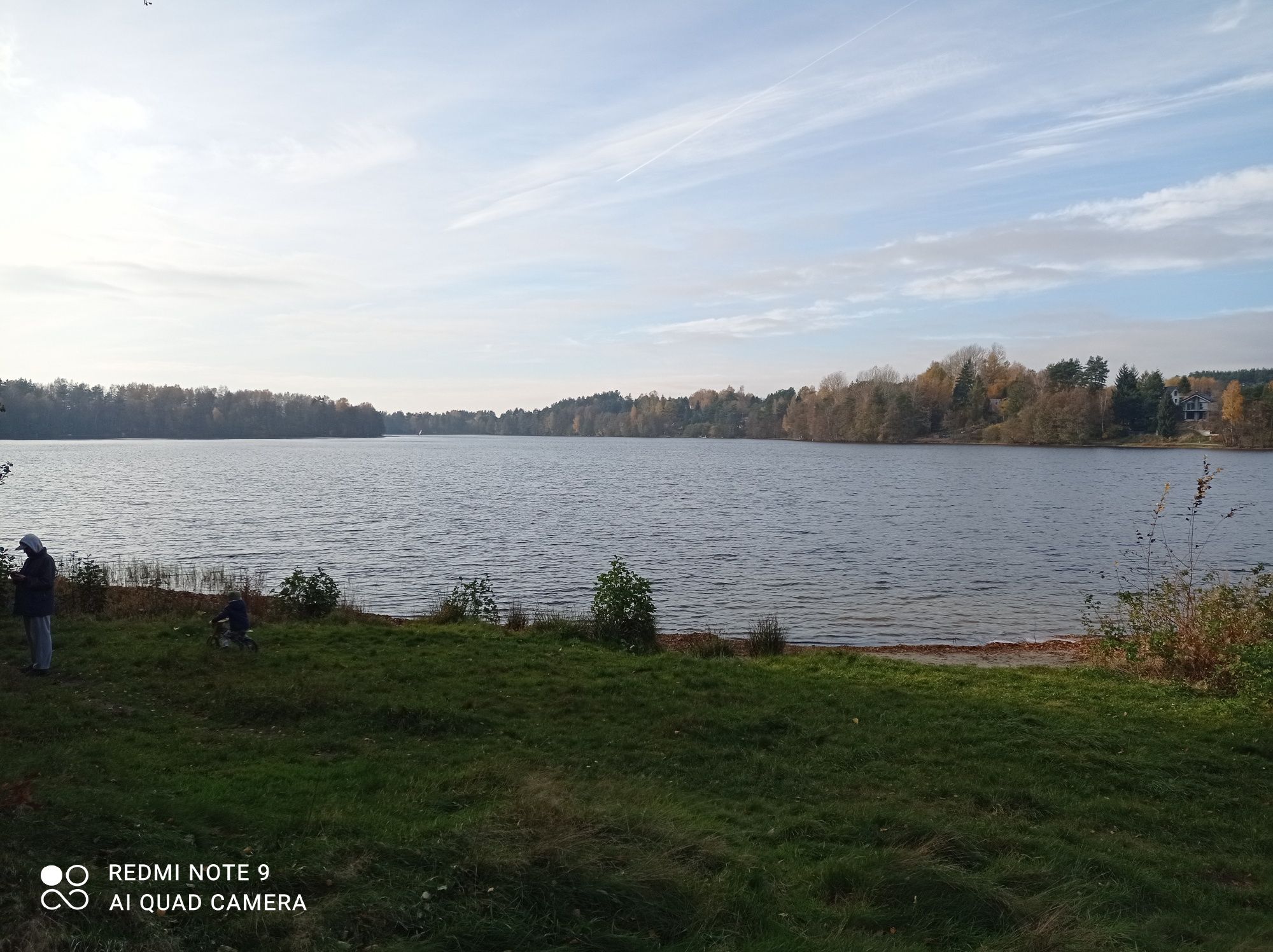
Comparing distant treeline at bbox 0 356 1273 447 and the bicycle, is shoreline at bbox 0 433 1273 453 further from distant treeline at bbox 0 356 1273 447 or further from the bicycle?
the bicycle

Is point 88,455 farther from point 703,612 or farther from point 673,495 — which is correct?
point 703,612

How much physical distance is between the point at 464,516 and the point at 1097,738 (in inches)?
1537

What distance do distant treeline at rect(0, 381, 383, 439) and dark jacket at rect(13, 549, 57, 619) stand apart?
154582 mm

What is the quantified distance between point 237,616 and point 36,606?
8.57 feet

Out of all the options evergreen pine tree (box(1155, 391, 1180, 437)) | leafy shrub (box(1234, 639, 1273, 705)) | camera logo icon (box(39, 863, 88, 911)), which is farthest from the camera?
evergreen pine tree (box(1155, 391, 1180, 437))

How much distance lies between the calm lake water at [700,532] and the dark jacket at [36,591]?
1218 centimetres

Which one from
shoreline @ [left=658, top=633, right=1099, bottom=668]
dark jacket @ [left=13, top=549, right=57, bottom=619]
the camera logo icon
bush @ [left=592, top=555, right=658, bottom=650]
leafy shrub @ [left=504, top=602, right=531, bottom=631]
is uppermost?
dark jacket @ [left=13, top=549, right=57, bottom=619]

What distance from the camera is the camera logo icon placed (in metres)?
4.40

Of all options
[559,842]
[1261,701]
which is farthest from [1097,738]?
[559,842]

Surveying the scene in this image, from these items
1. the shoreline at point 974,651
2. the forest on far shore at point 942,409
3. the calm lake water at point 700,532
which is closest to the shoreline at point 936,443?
the forest on far shore at point 942,409

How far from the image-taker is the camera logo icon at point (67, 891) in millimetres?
4398

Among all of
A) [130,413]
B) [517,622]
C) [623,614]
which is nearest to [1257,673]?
[623,614]

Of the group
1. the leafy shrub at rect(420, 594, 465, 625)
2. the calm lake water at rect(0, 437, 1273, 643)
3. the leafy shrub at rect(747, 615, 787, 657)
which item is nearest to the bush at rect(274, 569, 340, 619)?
the leafy shrub at rect(420, 594, 465, 625)

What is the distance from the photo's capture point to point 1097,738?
405 inches
